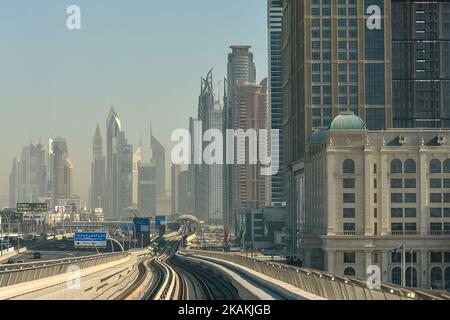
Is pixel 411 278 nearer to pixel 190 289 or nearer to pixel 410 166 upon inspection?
pixel 410 166

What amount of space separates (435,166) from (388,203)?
772cm

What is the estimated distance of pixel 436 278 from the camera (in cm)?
11312

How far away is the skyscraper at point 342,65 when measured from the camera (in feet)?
525

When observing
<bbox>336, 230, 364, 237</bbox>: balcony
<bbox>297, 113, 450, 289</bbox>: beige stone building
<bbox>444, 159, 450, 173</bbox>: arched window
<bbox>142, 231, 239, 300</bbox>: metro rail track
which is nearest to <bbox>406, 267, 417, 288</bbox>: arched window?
<bbox>297, 113, 450, 289</bbox>: beige stone building

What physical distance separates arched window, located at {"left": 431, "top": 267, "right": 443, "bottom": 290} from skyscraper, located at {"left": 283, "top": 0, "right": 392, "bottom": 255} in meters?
45.9

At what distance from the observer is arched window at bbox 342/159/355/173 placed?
378 ft

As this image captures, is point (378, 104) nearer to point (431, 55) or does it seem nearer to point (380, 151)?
point (431, 55)

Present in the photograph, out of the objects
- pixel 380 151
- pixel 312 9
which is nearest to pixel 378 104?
pixel 312 9

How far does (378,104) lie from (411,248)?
53974mm

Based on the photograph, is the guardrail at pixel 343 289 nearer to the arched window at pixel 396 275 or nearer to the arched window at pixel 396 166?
the arched window at pixel 396 275

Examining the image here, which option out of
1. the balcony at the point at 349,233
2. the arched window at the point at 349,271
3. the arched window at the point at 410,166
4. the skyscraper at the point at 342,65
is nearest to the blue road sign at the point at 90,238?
the balcony at the point at 349,233

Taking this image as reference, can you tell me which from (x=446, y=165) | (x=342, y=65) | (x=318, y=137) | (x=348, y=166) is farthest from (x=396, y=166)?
(x=342, y=65)
